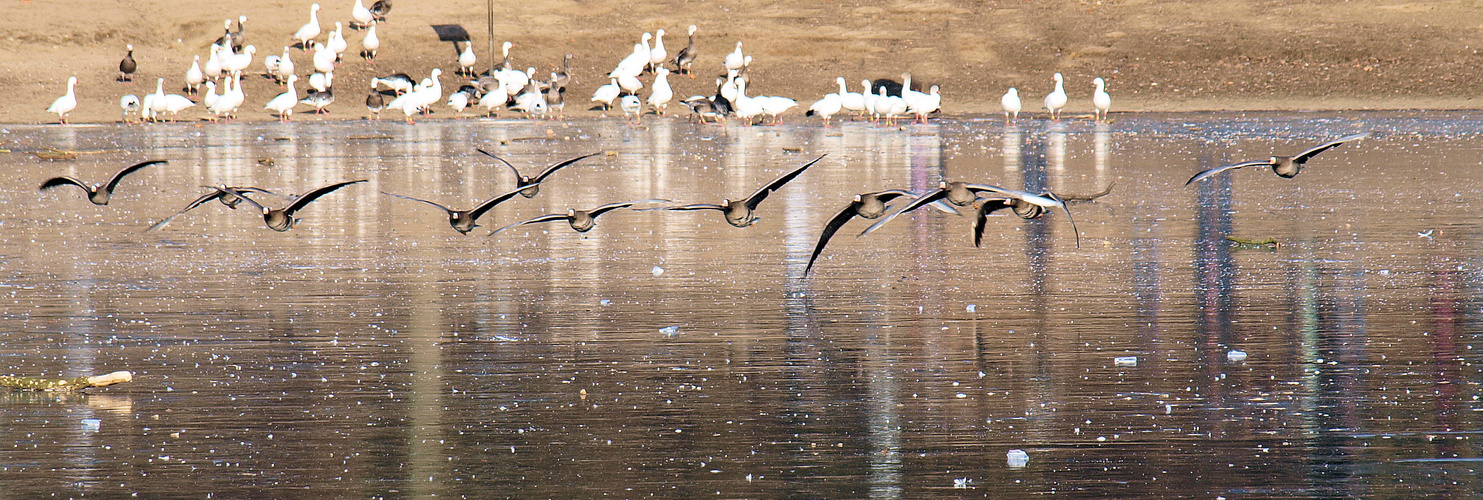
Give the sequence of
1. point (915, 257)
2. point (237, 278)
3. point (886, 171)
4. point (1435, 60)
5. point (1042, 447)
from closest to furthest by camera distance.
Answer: point (1042, 447), point (237, 278), point (915, 257), point (886, 171), point (1435, 60)

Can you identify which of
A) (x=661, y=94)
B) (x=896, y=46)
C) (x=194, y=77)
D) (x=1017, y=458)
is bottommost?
(x=1017, y=458)

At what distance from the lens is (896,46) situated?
120 ft

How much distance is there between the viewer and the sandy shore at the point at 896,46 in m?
33.1

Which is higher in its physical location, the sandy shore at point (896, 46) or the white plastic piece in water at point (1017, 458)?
the sandy shore at point (896, 46)

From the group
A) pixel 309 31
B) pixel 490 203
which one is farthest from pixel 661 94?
pixel 490 203

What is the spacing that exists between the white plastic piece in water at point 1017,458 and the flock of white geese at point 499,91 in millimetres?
23808

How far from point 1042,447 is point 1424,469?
1.45m

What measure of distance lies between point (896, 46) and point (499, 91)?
888cm

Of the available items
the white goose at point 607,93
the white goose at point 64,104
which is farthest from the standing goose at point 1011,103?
the white goose at point 64,104

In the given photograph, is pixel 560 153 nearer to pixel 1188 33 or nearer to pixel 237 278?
pixel 237 278

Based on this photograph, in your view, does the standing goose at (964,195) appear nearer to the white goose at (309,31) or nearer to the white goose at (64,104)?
the white goose at (64,104)

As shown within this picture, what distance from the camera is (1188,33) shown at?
117 ft

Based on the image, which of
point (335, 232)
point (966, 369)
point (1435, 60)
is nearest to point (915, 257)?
point (966, 369)

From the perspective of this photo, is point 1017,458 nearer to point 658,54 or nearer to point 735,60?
point 735,60
